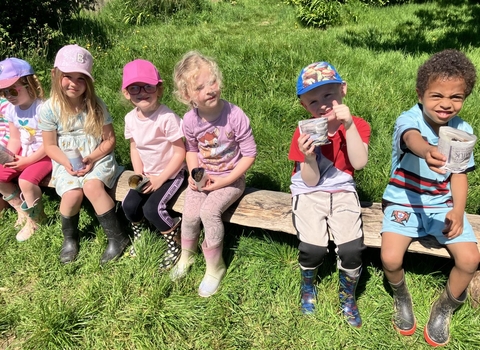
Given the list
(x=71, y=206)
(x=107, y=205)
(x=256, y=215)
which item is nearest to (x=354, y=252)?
(x=256, y=215)

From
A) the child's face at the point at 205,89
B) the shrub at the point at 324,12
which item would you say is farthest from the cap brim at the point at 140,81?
the shrub at the point at 324,12

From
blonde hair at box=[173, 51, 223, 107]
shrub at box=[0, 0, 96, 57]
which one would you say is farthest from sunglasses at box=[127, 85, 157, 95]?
shrub at box=[0, 0, 96, 57]

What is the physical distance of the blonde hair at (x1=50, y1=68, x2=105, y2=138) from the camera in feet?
8.90

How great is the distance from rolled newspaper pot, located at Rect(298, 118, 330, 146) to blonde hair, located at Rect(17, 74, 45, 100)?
2.33 m

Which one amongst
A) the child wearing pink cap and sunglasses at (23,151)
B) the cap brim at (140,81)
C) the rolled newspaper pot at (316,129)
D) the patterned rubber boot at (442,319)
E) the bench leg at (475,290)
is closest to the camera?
the rolled newspaper pot at (316,129)

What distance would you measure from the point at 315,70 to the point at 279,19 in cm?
710

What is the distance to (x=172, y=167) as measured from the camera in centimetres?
268

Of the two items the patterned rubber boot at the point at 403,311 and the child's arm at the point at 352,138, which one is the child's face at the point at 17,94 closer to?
the child's arm at the point at 352,138

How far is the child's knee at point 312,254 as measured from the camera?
2.10 metres

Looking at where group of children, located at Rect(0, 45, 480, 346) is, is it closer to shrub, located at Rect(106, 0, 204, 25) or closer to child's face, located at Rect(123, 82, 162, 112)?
child's face, located at Rect(123, 82, 162, 112)

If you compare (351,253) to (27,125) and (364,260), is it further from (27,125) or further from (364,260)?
(27,125)

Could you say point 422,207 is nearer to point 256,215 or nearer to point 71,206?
point 256,215

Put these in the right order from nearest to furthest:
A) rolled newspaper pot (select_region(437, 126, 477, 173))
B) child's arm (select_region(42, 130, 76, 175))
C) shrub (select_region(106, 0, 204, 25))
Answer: rolled newspaper pot (select_region(437, 126, 477, 173)) < child's arm (select_region(42, 130, 76, 175)) < shrub (select_region(106, 0, 204, 25))

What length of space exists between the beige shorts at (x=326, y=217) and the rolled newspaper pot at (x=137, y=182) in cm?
107
